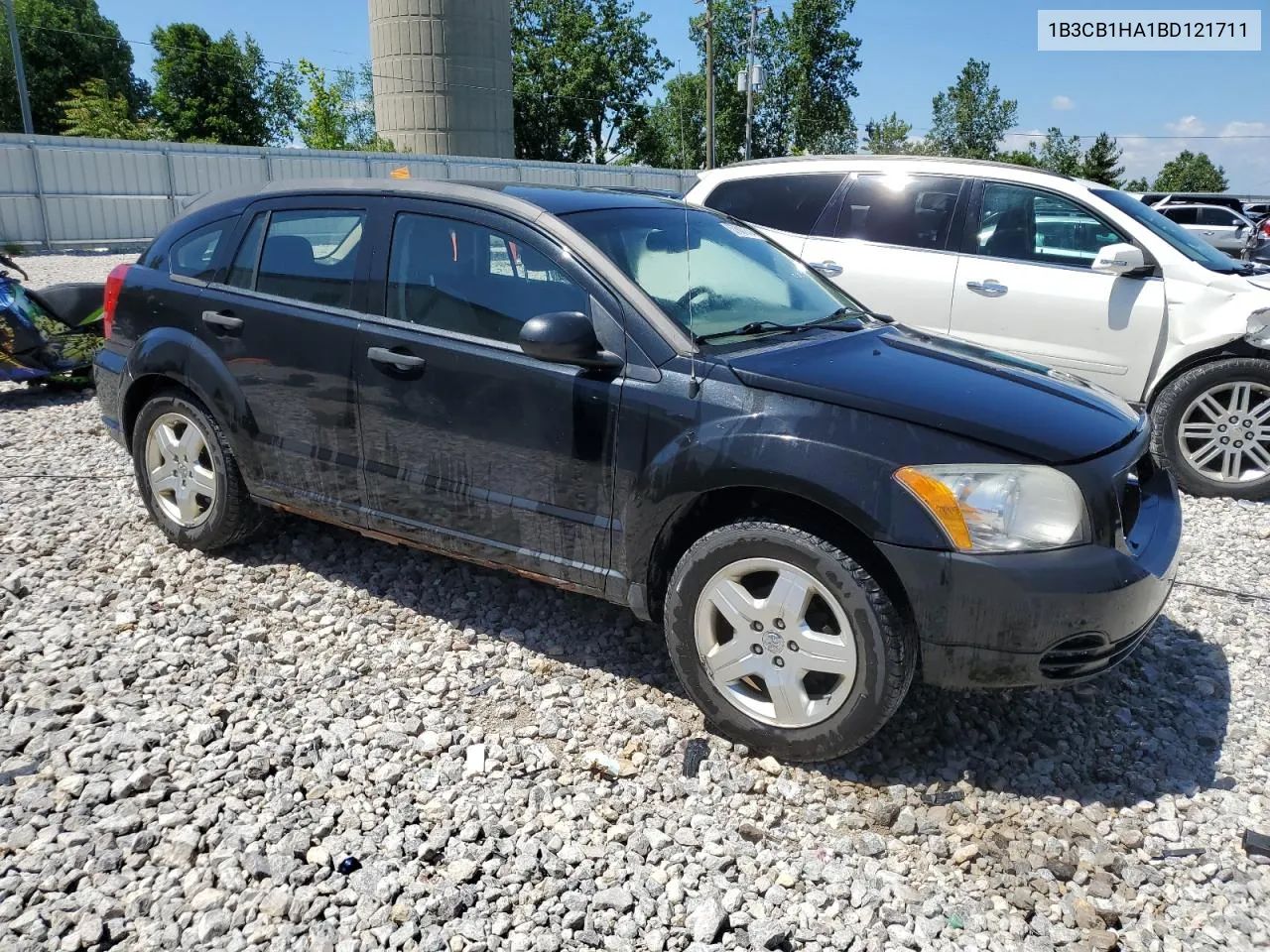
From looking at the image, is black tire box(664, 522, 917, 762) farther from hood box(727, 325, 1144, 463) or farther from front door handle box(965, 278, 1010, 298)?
front door handle box(965, 278, 1010, 298)

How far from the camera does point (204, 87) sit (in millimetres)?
58250

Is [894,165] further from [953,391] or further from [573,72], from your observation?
[573,72]

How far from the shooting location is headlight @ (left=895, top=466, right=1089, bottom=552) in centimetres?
289

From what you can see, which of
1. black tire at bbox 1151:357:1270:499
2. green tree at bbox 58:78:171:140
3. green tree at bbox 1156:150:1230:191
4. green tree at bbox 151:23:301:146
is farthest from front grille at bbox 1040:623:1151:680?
green tree at bbox 1156:150:1230:191

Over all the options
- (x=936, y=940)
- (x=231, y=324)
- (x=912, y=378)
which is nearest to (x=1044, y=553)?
(x=912, y=378)

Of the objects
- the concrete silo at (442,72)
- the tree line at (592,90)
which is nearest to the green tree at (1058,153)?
the tree line at (592,90)

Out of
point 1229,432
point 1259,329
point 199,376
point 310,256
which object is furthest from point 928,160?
point 199,376

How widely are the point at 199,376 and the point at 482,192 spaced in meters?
1.58

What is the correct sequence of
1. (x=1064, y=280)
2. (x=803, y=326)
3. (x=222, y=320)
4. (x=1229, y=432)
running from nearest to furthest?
(x=803, y=326)
(x=222, y=320)
(x=1229, y=432)
(x=1064, y=280)

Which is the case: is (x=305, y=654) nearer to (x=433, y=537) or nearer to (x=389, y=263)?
(x=433, y=537)

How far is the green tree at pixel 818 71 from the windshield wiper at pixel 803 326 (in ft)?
230

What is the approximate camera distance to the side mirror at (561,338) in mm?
3281

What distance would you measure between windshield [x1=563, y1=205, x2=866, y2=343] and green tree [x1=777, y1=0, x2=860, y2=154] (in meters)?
69.9

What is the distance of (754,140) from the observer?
240 feet
